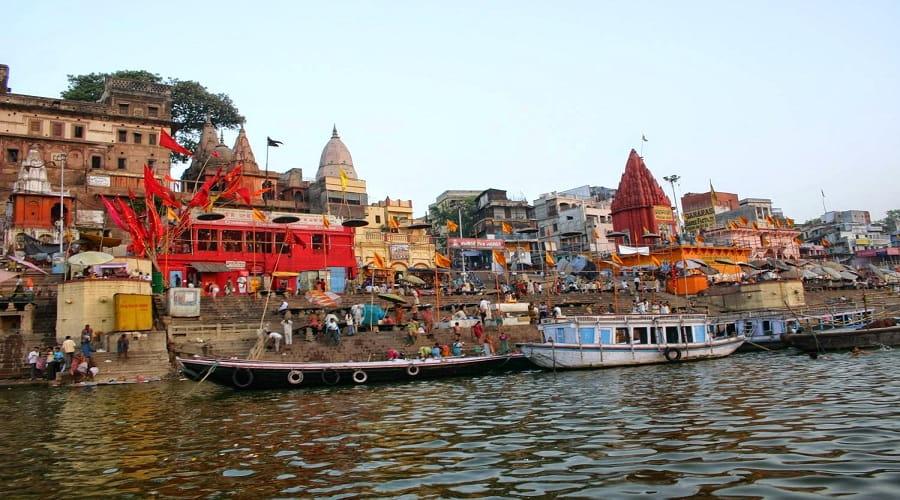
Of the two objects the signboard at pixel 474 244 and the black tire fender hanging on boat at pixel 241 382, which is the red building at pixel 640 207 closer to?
the signboard at pixel 474 244

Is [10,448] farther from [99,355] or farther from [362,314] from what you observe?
[362,314]

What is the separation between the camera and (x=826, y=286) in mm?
47188

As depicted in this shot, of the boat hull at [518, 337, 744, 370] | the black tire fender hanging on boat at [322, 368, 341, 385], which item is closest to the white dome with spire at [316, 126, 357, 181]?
the boat hull at [518, 337, 744, 370]

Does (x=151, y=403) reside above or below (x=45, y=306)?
below

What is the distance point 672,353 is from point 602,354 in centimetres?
305

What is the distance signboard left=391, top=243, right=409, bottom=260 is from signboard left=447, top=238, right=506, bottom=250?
127 inches

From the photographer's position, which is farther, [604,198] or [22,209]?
[604,198]

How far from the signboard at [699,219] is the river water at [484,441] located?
48038 millimetres

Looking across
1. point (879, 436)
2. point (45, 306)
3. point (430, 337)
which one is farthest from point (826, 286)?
point (45, 306)

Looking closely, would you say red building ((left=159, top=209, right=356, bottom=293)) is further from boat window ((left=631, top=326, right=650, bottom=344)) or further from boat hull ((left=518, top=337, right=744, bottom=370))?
boat window ((left=631, top=326, right=650, bottom=344))

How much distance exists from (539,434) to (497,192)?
52.5 m

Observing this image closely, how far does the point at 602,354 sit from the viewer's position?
21.9 metres

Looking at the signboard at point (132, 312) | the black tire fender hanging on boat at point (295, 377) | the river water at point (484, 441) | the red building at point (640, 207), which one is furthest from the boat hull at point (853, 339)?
the red building at point (640, 207)

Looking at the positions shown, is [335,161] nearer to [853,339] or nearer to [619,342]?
[619,342]
